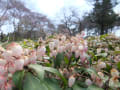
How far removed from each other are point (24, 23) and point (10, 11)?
245cm

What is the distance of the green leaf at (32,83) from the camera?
52 centimetres

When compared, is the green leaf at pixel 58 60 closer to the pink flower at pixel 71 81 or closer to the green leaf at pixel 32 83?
the pink flower at pixel 71 81

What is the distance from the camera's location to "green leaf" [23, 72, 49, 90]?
520 millimetres

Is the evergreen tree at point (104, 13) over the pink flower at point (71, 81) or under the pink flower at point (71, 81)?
over

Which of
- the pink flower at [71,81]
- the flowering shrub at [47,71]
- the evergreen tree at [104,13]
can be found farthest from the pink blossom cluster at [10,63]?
the evergreen tree at [104,13]

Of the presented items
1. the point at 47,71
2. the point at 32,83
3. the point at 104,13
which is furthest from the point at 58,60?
the point at 104,13

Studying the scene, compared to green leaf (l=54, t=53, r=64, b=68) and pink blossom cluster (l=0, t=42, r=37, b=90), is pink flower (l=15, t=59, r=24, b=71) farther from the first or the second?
green leaf (l=54, t=53, r=64, b=68)

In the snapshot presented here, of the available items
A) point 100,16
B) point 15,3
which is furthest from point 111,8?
point 15,3

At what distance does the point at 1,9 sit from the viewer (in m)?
13.8

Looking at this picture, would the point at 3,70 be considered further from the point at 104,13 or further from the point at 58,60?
the point at 104,13

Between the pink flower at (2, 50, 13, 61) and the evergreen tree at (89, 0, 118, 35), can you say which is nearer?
the pink flower at (2, 50, 13, 61)

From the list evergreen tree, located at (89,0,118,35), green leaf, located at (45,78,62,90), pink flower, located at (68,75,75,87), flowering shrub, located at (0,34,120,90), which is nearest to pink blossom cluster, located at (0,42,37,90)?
flowering shrub, located at (0,34,120,90)

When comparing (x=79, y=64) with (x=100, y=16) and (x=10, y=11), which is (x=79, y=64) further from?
(x=10, y=11)

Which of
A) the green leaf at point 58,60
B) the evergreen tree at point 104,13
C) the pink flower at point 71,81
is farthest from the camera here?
the evergreen tree at point 104,13
